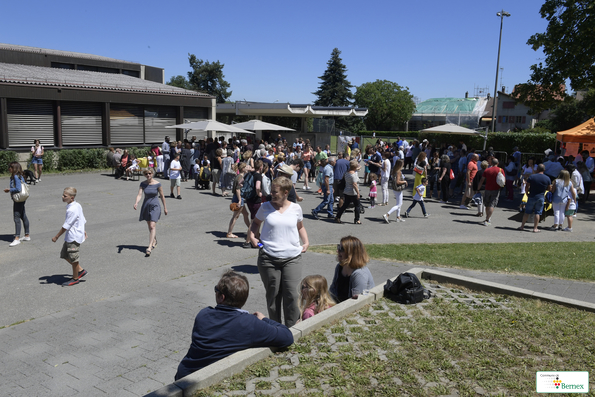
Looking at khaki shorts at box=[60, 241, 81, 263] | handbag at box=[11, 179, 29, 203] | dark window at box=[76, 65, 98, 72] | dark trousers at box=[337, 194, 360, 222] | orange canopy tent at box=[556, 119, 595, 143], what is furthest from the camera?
dark window at box=[76, 65, 98, 72]

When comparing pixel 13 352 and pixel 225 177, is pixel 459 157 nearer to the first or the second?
pixel 225 177

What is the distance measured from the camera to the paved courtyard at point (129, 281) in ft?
16.8

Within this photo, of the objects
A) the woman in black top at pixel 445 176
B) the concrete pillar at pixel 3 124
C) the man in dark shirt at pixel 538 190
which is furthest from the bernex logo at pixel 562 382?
the concrete pillar at pixel 3 124

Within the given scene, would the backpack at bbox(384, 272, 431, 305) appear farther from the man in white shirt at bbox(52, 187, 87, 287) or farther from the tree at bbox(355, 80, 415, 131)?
the tree at bbox(355, 80, 415, 131)

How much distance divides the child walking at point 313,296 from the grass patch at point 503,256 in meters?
4.22

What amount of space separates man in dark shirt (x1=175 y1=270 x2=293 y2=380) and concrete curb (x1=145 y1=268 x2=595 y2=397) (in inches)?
4.5

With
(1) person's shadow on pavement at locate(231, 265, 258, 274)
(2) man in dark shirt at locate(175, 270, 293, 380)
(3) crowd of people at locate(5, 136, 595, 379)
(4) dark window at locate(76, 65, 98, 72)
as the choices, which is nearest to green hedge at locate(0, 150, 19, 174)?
(3) crowd of people at locate(5, 136, 595, 379)

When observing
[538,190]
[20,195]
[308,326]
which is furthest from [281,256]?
[538,190]

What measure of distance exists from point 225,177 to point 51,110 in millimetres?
11761

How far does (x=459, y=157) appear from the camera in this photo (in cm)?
1948

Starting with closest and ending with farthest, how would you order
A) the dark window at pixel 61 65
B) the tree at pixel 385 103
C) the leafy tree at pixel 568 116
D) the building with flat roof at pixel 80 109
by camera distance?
the building with flat roof at pixel 80 109 < the dark window at pixel 61 65 < the leafy tree at pixel 568 116 < the tree at pixel 385 103

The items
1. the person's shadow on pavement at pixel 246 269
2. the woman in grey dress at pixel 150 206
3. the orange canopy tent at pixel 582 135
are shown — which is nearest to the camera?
the person's shadow on pavement at pixel 246 269

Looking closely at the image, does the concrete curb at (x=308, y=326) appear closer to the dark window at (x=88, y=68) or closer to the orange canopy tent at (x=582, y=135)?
the orange canopy tent at (x=582, y=135)

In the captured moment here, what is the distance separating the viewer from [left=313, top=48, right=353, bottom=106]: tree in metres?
69.8
